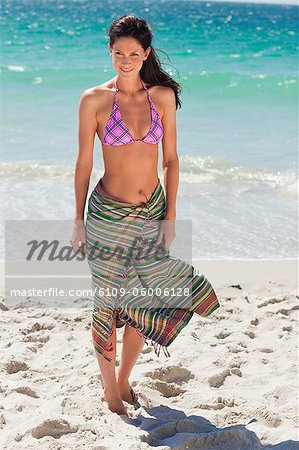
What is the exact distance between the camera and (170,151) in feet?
11.0

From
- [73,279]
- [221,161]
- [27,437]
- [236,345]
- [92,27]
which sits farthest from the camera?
[92,27]

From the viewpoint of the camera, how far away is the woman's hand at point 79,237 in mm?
3285

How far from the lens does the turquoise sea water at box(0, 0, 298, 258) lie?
678 cm

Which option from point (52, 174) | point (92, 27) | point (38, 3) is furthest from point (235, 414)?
point (38, 3)

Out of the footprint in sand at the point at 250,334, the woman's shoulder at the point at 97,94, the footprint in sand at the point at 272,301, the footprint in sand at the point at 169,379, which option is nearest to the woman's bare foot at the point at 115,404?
the footprint in sand at the point at 169,379

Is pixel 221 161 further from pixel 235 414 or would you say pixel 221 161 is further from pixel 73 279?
pixel 235 414

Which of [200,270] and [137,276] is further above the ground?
[137,276]

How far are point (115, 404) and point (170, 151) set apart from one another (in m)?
1.17

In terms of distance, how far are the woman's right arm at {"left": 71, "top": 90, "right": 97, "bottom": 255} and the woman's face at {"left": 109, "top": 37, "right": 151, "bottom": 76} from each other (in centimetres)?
17

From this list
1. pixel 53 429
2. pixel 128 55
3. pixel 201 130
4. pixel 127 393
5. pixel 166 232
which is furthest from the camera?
pixel 201 130

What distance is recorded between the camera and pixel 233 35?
27.3 meters

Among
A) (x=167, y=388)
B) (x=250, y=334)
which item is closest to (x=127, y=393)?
(x=167, y=388)

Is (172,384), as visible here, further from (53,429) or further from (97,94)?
A: (97,94)

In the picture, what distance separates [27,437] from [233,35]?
25.6 meters
